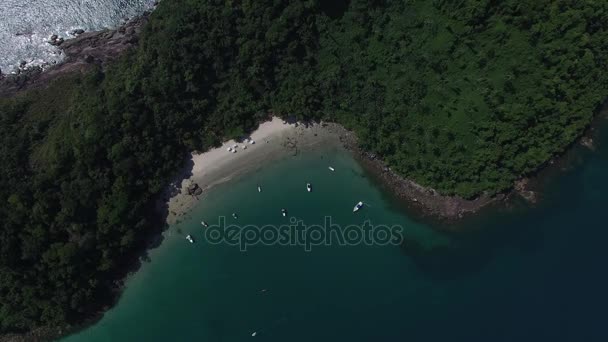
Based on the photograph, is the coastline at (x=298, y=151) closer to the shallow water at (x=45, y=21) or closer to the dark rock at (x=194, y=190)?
the dark rock at (x=194, y=190)

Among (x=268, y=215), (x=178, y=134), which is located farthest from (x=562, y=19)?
(x=178, y=134)

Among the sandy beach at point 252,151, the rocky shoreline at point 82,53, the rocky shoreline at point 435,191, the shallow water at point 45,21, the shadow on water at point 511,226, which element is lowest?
the shadow on water at point 511,226

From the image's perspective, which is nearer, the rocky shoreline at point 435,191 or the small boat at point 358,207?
the rocky shoreline at point 435,191

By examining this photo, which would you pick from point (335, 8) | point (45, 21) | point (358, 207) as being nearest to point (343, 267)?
point (358, 207)

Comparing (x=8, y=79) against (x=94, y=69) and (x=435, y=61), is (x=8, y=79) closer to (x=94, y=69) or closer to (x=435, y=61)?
(x=94, y=69)

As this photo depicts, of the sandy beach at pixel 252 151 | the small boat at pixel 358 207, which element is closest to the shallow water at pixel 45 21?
the sandy beach at pixel 252 151
